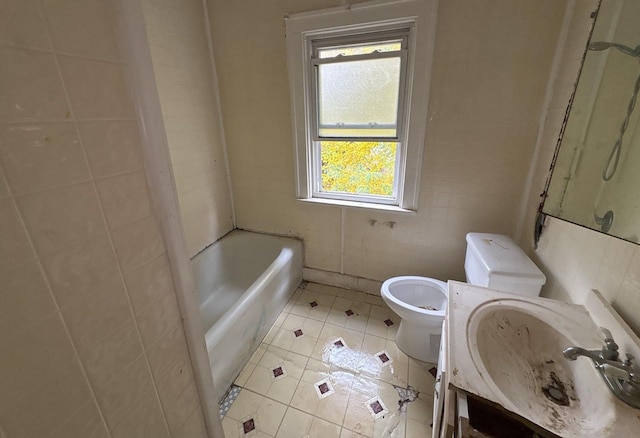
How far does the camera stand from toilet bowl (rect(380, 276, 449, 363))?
5.21 feet

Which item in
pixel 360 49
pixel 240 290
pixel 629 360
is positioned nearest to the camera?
pixel 629 360

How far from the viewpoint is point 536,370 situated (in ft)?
2.88

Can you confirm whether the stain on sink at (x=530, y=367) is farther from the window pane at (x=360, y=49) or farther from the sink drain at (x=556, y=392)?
the window pane at (x=360, y=49)

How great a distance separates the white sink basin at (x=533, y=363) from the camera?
0.67 metres

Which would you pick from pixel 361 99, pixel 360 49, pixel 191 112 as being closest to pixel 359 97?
pixel 361 99

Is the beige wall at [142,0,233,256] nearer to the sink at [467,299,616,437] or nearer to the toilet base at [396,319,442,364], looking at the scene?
the toilet base at [396,319,442,364]

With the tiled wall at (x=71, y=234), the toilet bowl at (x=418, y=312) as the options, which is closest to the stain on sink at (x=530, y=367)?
the toilet bowl at (x=418, y=312)

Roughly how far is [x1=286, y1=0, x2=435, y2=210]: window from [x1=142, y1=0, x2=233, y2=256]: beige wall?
26.9 inches

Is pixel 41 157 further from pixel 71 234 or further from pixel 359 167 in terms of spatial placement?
pixel 359 167

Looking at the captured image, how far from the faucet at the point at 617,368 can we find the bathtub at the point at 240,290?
1.46 metres

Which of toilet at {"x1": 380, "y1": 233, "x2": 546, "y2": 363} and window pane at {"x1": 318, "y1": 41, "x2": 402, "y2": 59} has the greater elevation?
window pane at {"x1": 318, "y1": 41, "x2": 402, "y2": 59}

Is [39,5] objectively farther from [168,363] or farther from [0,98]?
[168,363]

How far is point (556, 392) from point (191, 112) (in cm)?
239

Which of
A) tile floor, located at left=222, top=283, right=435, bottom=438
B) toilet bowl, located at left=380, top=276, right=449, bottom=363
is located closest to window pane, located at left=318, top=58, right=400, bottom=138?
toilet bowl, located at left=380, top=276, right=449, bottom=363
